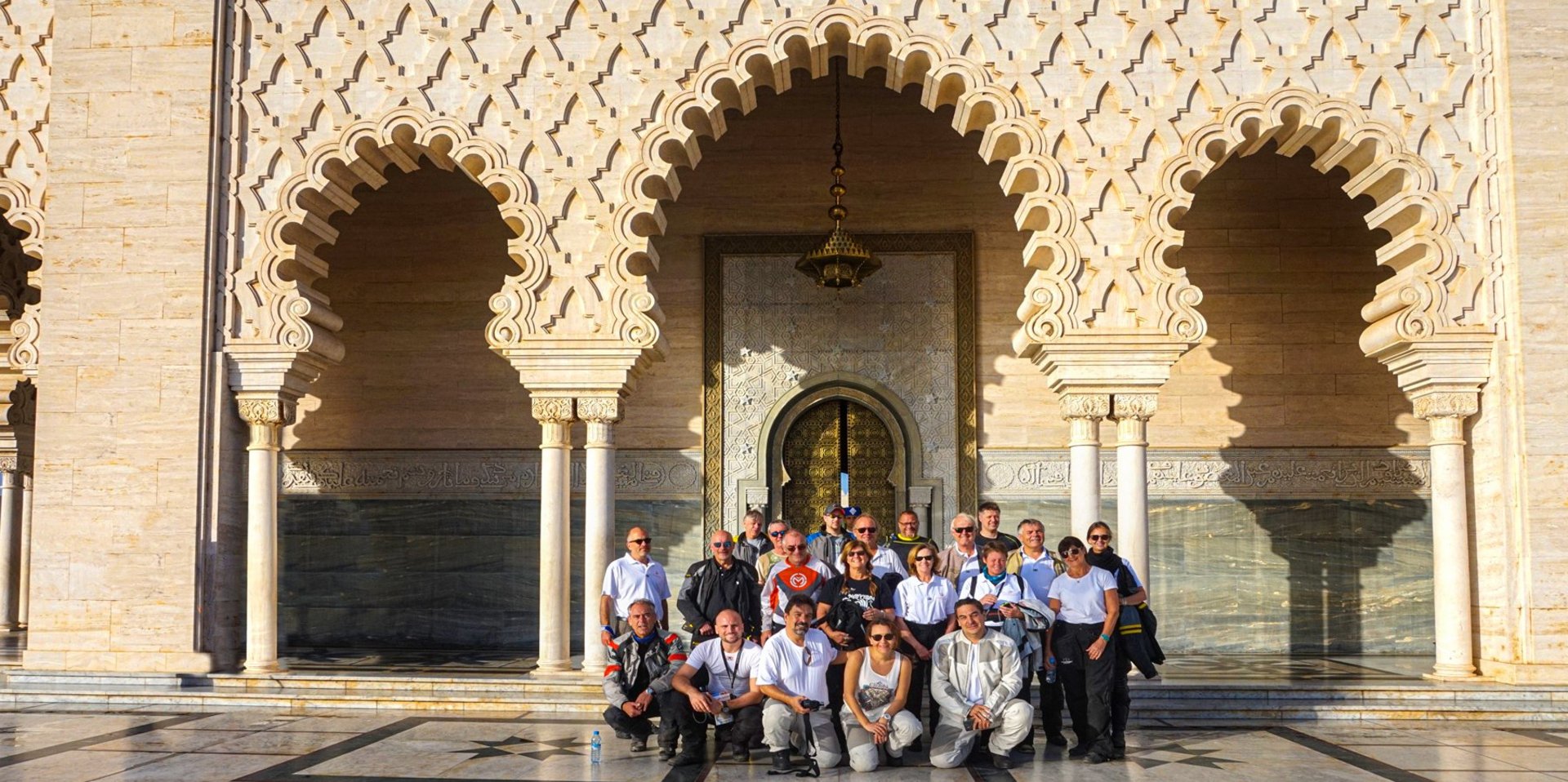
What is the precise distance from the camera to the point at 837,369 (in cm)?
1052

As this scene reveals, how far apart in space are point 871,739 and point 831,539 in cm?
171

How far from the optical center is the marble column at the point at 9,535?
1203cm

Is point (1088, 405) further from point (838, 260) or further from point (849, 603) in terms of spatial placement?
point (849, 603)

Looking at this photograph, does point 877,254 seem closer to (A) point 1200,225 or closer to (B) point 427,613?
(A) point 1200,225

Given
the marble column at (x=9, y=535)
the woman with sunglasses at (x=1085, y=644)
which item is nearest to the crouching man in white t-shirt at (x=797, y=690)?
the woman with sunglasses at (x=1085, y=644)

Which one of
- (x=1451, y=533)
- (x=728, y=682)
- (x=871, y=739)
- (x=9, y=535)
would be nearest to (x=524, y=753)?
(x=728, y=682)

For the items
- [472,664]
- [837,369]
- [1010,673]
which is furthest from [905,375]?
[1010,673]

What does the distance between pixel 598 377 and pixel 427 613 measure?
3.58 m

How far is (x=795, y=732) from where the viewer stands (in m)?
5.71

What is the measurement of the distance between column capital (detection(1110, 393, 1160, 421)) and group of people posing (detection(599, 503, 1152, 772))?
1.58 meters

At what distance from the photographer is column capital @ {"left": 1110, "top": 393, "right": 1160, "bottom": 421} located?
7.88m

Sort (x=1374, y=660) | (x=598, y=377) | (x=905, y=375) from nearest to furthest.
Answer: (x=598, y=377)
(x=1374, y=660)
(x=905, y=375)

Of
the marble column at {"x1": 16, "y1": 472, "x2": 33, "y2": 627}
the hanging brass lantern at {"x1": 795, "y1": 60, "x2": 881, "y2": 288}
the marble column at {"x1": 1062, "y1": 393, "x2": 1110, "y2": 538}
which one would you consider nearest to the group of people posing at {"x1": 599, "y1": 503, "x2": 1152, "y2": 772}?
the marble column at {"x1": 1062, "y1": 393, "x2": 1110, "y2": 538}

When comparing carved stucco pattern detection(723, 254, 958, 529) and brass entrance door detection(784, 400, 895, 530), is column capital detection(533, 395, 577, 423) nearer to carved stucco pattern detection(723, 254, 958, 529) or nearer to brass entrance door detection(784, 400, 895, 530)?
carved stucco pattern detection(723, 254, 958, 529)
